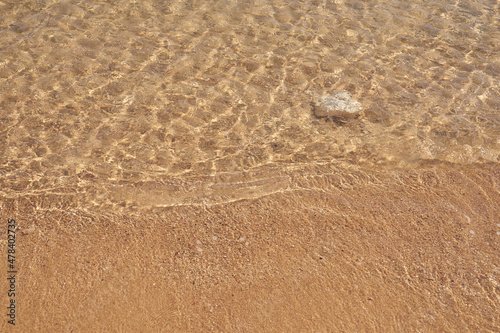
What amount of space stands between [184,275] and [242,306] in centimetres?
50

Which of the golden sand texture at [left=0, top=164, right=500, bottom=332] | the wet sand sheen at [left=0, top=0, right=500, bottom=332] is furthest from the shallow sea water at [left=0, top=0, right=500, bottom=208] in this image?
the golden sand texture at [left=0, top=164, right=500, bottom=332]

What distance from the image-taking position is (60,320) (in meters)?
2.93

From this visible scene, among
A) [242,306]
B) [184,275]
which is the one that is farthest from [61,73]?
[242,306]

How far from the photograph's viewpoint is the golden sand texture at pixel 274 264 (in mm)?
3020

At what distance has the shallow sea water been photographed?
13.7 feet

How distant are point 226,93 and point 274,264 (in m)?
2.53

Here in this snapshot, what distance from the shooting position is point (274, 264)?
11.0 feet

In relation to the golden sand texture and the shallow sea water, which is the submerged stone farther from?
the golden sand texture

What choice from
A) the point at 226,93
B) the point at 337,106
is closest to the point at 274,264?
the point at 337,106

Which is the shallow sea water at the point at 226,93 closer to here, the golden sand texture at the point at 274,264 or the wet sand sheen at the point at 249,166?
the wet sand sheen at the point at 249,166

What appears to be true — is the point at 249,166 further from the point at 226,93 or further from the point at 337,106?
the point at 337,106

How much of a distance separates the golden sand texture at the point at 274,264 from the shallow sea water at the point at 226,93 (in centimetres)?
31

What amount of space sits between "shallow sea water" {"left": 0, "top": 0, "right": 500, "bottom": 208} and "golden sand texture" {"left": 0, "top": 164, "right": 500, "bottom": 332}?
12.1 inches

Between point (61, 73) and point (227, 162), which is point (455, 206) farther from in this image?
Result: point (61, 73)
